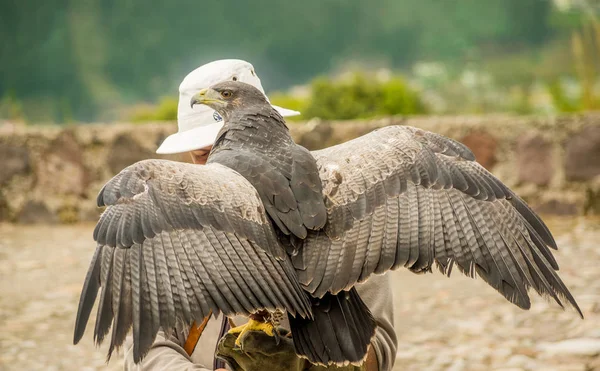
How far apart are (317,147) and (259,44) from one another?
9.80m

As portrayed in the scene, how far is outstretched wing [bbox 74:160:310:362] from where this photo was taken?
2.15 m

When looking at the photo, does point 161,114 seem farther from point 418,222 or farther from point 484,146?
point 418,222

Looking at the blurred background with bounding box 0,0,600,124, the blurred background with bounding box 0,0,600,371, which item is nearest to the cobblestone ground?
the blurred background with bounding box 0,0,600,371

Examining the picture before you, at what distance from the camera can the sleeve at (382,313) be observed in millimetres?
2656

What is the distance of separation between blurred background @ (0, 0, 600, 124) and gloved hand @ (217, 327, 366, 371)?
435 inches

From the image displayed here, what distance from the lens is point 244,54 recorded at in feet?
52.1

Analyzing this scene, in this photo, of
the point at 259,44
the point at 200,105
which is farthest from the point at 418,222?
the point at 259,44

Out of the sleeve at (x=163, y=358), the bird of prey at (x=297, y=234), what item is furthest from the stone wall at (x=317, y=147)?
the sleeve at (x=163, y=358)

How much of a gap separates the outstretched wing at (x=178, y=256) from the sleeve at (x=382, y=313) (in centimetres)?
47

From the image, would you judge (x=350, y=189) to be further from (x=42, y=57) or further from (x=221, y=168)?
(x=42, y=57)

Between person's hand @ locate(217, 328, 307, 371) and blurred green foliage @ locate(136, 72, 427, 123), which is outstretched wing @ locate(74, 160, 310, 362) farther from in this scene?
blurred green foliage @ locate(136, 72, 427, 123)

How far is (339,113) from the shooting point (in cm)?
861

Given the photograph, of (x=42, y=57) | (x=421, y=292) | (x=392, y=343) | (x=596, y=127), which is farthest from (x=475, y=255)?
(x=42, y=57)

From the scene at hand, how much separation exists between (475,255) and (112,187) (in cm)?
110
